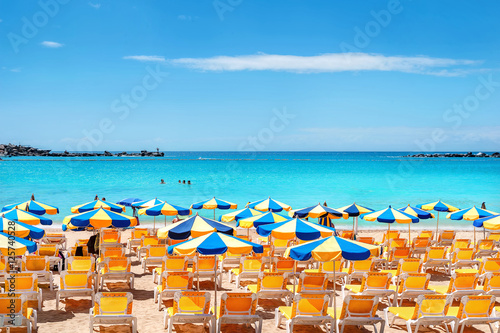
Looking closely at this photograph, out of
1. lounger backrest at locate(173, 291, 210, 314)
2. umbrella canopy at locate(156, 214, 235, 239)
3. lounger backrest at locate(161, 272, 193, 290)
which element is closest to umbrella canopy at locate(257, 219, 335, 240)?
umbrella canopy at locate(156, 214, 235, 239)

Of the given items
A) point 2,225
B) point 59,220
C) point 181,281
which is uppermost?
point 2,225

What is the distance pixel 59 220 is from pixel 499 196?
38.7 m

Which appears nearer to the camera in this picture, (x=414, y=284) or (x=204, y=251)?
(x=204, y=251)

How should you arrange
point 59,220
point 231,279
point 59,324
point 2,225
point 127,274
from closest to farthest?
1. point 59,324
2. point 2,225
3. point 127,274
4. point 231,279
5. point 59,220

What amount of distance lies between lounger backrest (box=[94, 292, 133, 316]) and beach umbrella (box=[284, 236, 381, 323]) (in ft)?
9.11

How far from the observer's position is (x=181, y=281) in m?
8.95

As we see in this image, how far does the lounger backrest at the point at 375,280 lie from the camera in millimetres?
9000

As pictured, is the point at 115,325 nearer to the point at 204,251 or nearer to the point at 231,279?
the point at 204,251

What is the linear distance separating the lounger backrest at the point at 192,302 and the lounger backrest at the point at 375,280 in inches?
134

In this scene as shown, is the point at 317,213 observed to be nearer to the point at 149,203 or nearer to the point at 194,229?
the point at 194,229

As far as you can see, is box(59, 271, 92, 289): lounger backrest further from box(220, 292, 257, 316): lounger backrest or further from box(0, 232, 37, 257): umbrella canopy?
box(220, 292, 257, 316): lounger backrest

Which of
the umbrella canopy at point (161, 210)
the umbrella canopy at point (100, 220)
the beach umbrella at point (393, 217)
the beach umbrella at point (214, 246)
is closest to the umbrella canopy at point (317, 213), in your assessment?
the beach umbrella at point (393, 217)

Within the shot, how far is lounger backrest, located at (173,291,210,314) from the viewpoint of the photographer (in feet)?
24.3

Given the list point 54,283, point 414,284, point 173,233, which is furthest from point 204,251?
point 54,283
